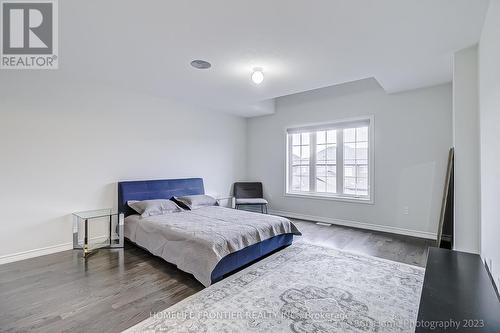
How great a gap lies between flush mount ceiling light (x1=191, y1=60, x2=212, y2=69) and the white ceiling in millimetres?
89

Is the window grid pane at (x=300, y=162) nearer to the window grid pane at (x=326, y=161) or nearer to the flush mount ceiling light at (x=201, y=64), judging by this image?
the window grid pane at (x=326, y=161)

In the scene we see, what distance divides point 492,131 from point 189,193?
4316mm

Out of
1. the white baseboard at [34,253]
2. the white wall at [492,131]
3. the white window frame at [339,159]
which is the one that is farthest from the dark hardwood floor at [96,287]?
the white wall at [492,131]

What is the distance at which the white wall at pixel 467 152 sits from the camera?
2.57 m

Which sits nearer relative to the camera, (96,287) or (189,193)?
(96,287)

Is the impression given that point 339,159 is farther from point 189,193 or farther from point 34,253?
point 34,253

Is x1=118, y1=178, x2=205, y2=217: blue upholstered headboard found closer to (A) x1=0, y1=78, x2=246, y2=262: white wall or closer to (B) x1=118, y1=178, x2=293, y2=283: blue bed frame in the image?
(B) x1=118, y1=178, x2=293, y2=283: blue bed frame

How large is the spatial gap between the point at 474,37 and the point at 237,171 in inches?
187

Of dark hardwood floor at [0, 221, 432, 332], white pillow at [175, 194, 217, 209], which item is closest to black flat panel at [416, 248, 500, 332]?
dark hardwood floor at [0, 221, 432, 332]

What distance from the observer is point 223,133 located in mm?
5777

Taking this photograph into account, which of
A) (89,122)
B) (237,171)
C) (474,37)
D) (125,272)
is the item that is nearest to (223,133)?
(237,171)

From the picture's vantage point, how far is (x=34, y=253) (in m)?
3.22

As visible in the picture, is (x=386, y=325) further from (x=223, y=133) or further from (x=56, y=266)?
(x=223, y=133)

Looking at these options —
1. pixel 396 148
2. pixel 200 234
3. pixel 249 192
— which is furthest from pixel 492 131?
pixel 249 192
